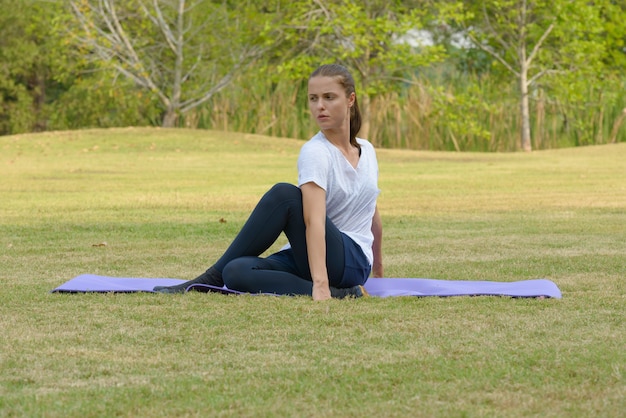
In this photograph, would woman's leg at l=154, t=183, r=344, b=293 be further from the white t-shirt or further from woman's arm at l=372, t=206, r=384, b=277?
woman's arm at l=372, t=206, r=384, b=277

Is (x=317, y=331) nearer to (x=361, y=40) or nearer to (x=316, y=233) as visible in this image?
(x=316, y=233)

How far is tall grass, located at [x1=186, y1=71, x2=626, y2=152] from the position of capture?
2881cm

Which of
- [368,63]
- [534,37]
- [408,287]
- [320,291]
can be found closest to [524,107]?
[534,37]

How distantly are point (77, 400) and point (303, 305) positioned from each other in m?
1.85

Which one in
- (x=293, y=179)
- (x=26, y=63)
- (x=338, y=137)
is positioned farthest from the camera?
(x=26, y=63)

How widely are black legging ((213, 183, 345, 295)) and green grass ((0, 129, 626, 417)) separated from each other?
0.51 ft

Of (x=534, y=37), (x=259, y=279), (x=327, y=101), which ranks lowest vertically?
(x=259, y=279)

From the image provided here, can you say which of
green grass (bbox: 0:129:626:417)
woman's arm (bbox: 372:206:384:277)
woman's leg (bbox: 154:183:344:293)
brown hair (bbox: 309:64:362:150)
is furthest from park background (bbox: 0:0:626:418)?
brown hair (bbox: 309:64:362:150)

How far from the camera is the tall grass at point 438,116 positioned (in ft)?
94.5

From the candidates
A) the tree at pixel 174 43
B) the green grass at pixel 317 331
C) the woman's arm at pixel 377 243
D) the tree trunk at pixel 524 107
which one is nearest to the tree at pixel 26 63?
the tree at pixel 174 43

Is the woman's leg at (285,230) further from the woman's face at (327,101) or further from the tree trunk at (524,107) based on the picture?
the tree trunk at (524,107)

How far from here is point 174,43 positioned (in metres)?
29.0

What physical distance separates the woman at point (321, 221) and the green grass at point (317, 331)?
17 cm

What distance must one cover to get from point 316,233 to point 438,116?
23.2 m
